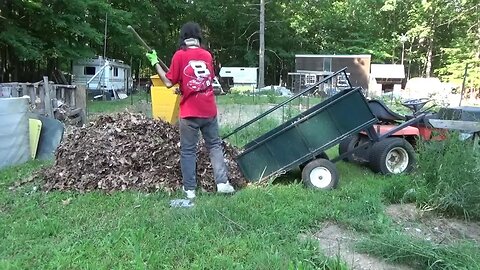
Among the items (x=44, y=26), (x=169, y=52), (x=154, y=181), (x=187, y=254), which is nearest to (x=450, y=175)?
(x=187, y=254)

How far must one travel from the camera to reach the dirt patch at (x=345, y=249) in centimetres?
303

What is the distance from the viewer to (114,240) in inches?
130

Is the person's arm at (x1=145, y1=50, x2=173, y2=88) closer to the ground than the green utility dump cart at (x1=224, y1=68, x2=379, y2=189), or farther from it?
farther from it

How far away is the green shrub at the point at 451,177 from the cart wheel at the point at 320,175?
935mm

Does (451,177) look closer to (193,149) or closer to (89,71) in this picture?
(193,149)

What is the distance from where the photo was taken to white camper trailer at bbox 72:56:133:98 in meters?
25.2

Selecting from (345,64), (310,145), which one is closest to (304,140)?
(310,145)

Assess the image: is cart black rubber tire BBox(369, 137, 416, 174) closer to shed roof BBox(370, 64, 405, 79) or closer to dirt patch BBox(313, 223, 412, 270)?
dirt patch BBox(313, 223, 412, 270)

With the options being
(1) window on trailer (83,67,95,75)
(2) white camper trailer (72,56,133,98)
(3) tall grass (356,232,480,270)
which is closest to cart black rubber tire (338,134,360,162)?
(3) tall grass (356,232,480,270)

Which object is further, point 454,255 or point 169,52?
point 169,52

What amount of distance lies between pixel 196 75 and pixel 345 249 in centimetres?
Answer: 229

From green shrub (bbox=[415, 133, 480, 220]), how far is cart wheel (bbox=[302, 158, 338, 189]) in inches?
36.8

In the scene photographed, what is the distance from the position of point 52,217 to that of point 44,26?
65.9 feet

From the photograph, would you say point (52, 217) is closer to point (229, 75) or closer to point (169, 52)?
point (229, 75)
